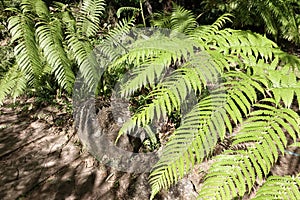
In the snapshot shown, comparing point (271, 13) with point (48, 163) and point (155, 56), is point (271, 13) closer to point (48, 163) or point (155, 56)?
point (155, 56)

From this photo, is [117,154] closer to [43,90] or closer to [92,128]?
[92,128]

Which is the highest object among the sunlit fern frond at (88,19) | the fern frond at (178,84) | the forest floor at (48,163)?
the sunlit fern frond at (88,19)

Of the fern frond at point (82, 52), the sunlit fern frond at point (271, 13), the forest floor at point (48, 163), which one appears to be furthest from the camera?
the forest floor at point (48, 163)

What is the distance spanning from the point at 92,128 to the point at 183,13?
4.93ft

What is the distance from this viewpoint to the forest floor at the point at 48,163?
2613mm

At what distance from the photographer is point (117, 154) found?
9.13 feet

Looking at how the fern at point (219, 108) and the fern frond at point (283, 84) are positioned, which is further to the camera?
the fern frond at point (283, 84)

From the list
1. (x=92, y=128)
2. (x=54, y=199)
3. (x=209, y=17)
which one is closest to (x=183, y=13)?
(x=92, y=128)

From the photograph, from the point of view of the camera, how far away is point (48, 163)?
2906 mm

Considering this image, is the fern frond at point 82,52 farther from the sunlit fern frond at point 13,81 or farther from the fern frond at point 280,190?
the fern frond at point 280,190

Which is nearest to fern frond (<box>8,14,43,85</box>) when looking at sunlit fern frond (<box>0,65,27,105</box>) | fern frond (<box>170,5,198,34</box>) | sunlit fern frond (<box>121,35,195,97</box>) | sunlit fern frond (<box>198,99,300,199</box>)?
sunlit fern frond (<box>0,65,27,105</box>)

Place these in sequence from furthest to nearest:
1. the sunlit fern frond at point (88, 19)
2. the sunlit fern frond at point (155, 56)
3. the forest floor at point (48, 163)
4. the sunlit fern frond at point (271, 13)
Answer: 1. the forest floor at point (48, 163)
2. the sunlit fern frond at point (271, 13)
3. the sunlit fern frond at point (88, 19)
4. the sunlit fern frond at point (155, 56)

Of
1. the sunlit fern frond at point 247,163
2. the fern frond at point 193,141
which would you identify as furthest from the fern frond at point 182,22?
the sunlit fern frond at point 247,163

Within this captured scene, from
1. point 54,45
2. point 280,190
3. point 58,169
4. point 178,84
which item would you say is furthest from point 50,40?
point 58,169
